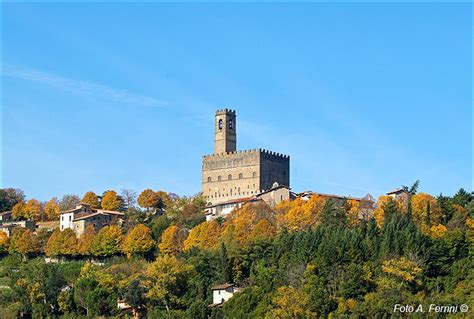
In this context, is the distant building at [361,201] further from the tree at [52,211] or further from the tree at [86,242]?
the tree at [52,211]

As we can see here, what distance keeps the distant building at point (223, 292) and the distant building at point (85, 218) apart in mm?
22280

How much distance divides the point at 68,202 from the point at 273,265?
126 ft

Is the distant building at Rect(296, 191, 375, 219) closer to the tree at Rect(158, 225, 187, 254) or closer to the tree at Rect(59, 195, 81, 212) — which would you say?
the tree at Rect(158, 225, 187, 254)

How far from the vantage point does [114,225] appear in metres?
77.2

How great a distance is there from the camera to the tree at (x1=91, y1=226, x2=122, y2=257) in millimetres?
72438

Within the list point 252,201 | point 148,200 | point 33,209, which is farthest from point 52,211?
point 252,201

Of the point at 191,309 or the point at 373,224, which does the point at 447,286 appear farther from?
the point at 191,309

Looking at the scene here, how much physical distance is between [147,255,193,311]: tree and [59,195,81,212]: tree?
30782 mm

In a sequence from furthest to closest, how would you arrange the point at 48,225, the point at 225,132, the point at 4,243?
the point at 225,132, the point at 48,225, the point at 4,243

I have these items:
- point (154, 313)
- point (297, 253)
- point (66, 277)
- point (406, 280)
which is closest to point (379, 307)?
point (406, 280)

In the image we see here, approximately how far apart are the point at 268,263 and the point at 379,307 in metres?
9.87

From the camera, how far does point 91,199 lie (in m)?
88.9

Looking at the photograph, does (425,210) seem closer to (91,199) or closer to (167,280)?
(167,280)

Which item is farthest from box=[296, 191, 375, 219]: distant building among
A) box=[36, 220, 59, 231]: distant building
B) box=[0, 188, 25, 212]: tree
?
box=[0, 188, 25, 212]: tree
